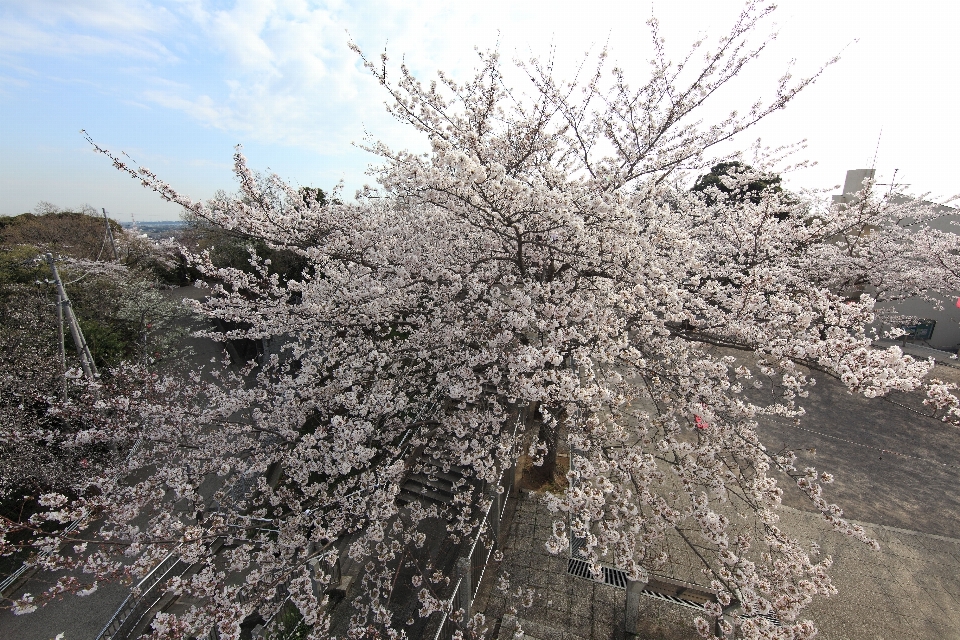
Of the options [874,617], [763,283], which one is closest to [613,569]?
[874,617]

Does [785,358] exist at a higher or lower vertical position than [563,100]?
lower

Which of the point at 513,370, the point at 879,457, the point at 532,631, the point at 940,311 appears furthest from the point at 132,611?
the point at 940,311

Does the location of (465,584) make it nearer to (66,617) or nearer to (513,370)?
(513,370)

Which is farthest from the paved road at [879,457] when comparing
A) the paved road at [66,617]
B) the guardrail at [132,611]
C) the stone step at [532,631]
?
the paved road at [66,617]

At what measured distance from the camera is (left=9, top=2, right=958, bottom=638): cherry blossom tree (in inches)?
159

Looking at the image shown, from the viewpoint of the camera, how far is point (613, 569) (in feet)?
18.5

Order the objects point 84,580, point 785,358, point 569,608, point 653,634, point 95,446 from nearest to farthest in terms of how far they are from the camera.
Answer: point 785,358, point 653,634, point 569,608, point 84,580, point 95,446

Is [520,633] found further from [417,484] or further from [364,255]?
[364,255]

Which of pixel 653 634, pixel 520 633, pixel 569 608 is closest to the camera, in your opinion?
pixel 520 633

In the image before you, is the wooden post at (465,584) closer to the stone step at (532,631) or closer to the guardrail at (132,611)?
the stone step at (532,631)

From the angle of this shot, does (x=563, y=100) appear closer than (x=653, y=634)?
No

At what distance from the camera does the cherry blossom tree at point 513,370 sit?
404 centimetres

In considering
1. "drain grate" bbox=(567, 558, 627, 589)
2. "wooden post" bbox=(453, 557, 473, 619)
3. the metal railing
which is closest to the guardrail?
the metal railing

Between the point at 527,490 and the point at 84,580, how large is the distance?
8813 mm
